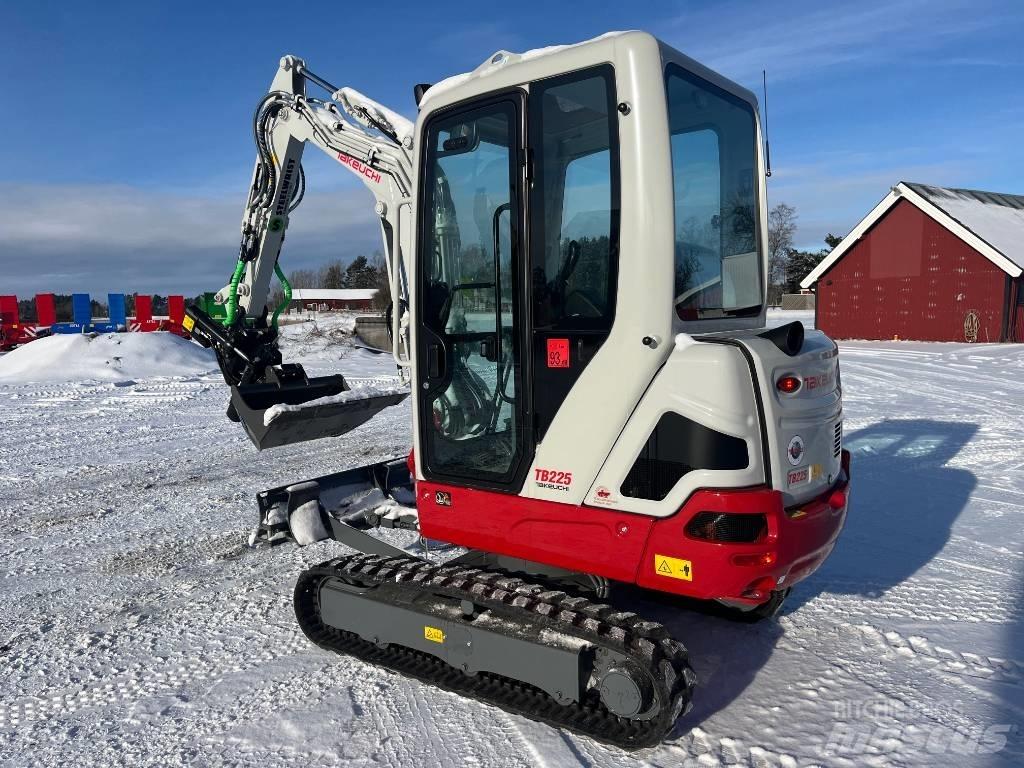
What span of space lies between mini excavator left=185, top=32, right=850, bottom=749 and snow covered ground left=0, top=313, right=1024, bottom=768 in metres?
0.28

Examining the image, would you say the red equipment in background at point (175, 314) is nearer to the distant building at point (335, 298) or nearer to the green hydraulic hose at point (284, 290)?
the green hydraulic hose at point (284, 290)

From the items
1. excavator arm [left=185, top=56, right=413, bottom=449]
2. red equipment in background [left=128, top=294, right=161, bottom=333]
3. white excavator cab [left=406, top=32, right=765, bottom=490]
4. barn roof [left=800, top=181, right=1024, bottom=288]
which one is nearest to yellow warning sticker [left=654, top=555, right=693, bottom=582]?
white excavator cab [left=406, top=32, right=765, bottom=490]

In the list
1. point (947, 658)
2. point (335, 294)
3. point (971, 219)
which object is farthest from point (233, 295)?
point (335, 294)

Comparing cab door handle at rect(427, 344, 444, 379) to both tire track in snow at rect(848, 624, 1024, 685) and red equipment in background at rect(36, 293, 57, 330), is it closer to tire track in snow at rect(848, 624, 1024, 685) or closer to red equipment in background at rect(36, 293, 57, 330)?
tire track in snow at rect(848, 624, 1024, 685)

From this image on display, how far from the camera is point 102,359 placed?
53.9ft

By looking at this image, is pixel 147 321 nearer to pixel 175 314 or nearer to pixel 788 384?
pixel 175 314

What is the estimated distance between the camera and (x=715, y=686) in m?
3.79

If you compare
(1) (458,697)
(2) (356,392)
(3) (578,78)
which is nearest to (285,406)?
(2) (356,392)

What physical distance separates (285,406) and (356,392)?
1.84ft

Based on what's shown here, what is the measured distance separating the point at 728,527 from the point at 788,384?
66cm

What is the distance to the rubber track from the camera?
316cm

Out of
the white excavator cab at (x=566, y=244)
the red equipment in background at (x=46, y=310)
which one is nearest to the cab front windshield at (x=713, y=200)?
the white excavator cab at (x=566, y=244)

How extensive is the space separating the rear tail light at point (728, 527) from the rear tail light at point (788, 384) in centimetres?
53

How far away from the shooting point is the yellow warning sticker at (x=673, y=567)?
321 centimetres
